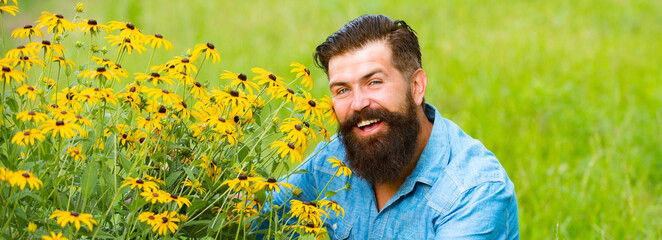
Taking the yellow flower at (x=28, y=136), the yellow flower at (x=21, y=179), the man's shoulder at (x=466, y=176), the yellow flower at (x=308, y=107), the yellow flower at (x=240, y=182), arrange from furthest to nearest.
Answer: the man's shoulder at (x=466, y=176) → the yellow flower at (x=308, y=107) → the yellow flower at (x=240, y=182) → the yellow flower at (x=28, y=136) → the yellow flower at (x=21, y=179)

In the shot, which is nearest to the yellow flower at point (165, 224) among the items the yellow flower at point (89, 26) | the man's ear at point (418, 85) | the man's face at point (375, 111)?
the yellow flower at point (89, 26)

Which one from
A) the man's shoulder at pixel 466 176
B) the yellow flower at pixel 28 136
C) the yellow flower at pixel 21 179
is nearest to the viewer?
the yellow flower at pixel 21 179

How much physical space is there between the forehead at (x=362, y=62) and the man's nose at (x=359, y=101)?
77mm

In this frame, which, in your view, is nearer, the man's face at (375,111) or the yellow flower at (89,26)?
the yellow flower at (89,26)

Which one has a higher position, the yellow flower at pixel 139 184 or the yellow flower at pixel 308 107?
the yellow flower at pixel 308 107

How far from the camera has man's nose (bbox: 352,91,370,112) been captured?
2.97 meters

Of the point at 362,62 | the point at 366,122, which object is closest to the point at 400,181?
the point at 366,122

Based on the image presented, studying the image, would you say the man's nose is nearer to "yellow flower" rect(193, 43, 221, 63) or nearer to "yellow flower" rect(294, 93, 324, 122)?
"yellow flower" rect(294, 93, 324, 122)

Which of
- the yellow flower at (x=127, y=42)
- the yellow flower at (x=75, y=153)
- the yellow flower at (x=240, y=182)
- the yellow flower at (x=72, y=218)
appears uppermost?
the yellow flower at (x=127, y=42)

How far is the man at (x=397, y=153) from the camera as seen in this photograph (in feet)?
9.57

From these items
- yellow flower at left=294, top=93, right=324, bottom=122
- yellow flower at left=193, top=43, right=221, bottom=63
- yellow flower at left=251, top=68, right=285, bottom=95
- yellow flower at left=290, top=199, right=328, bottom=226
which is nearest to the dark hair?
yellow flower at left=294, top=93, right=324, bottom=122

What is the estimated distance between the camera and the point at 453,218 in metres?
2.85

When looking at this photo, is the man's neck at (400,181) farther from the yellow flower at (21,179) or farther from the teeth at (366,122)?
the yellow flower at (21,179)

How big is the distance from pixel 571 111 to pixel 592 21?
3128mm
